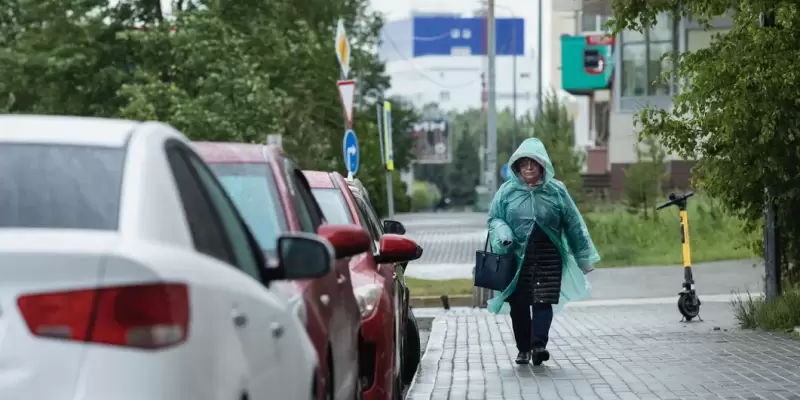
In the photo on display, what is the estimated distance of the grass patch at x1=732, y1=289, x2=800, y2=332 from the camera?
49.3 feet

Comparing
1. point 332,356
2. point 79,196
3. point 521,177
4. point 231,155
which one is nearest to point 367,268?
point 231,155

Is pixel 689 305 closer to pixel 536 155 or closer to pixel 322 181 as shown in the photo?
pixel 536 155

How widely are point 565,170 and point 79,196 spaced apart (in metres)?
42.1

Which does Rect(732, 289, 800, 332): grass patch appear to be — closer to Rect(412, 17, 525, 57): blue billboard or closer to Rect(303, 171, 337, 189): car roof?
Rect(303, 171, 337, 189): car roof

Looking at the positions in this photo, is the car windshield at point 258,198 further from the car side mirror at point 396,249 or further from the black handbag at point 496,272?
the black handbag at point 496,272

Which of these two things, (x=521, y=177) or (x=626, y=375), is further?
(x=521, y=177)

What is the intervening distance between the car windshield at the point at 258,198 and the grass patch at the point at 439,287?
58.7 ft

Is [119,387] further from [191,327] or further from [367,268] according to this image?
[367,268]

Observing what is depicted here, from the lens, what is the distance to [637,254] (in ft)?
109

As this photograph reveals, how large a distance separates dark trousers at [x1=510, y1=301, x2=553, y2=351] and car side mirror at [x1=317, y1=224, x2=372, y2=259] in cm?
631

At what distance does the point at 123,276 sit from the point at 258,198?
3091 millimetres

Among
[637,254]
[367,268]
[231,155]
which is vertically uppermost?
[231,155]

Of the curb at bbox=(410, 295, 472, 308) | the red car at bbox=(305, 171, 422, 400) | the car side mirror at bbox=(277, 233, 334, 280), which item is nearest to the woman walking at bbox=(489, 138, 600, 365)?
the red car at bbox=(305, 171, 422, 400)

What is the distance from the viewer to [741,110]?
14.8 meters
